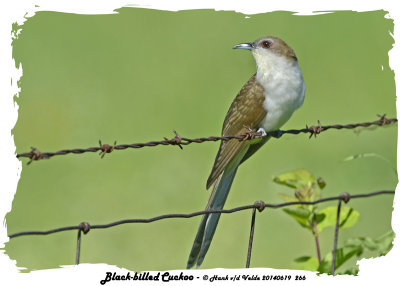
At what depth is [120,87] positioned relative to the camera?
482 inches

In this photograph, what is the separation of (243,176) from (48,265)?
3.23m

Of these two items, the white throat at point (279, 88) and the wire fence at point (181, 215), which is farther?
the white throat at point (279, 88)

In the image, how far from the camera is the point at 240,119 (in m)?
6.13

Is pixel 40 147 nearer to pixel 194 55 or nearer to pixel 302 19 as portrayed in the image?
pixel 194 55

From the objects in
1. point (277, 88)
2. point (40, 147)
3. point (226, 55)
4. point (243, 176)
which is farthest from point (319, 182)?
point (226, 55)

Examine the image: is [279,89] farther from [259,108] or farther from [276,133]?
[276,133]

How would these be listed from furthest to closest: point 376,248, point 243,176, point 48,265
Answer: point 243,176 < point 48,265 < point 376,248

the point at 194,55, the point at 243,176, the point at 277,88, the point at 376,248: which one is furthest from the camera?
the point at 194,55

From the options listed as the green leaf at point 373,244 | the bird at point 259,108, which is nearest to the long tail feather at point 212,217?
the bird at point 259,108

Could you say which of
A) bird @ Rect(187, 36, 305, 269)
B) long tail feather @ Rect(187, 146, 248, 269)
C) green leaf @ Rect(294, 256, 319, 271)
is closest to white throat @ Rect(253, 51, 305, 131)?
bird @ Rect(187, 36, 305, 269)

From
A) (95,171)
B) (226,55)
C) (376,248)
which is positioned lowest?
(376,248)

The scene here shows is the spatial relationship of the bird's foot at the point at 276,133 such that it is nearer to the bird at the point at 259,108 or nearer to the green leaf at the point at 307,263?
the bird at the point at 259,108

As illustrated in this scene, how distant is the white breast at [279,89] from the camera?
600 centimetres

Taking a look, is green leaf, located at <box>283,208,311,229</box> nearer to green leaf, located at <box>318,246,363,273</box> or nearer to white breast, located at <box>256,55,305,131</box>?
green leaf, located at <box>318,246,363,273</box>
